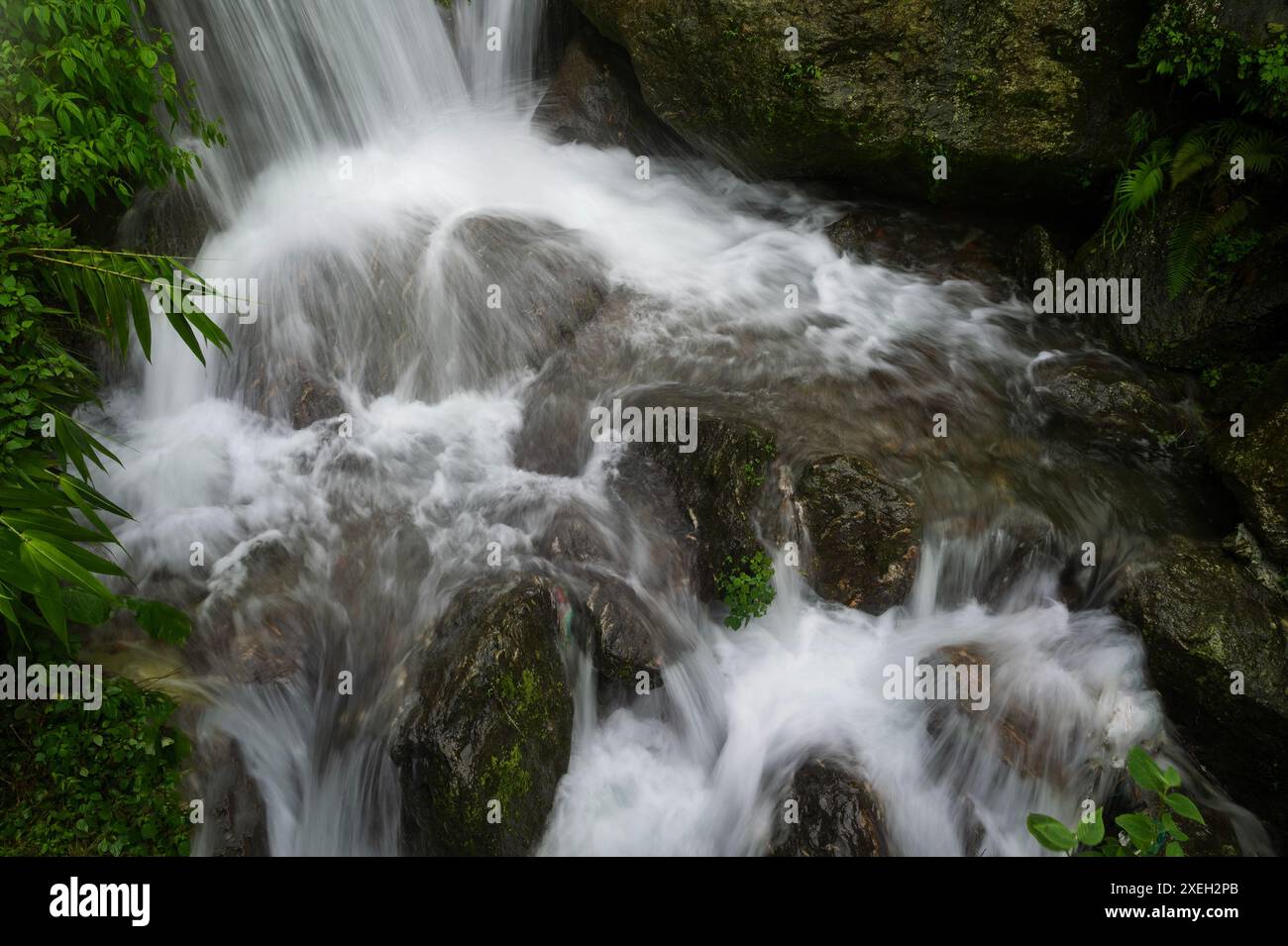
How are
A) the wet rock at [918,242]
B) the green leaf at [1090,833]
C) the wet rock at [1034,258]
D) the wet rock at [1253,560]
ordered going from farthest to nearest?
the wet rock at [918,242]
the wet rock at [1034,258]
the wet rock at [1253,560]
the green leaf at [1090,833]

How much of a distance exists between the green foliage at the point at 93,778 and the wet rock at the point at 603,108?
21.8 feet

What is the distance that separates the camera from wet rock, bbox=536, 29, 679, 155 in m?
9.27

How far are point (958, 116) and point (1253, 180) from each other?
2229mm

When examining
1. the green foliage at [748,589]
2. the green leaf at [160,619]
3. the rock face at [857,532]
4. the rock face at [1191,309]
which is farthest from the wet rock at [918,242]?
the green leaf at [160,619]

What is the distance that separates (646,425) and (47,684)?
Result: 13.2 feet

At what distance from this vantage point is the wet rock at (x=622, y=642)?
5.75 metres

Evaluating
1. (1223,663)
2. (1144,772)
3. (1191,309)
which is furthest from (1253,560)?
(1144,772)

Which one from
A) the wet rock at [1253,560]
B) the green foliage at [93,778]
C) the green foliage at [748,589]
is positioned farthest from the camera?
the green foliage at [748,589]

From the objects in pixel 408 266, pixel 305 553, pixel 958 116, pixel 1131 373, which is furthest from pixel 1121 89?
pixel 305 553

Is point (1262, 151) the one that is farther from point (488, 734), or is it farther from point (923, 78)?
point (488, 734)

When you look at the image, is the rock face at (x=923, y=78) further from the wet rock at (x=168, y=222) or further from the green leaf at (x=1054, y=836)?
the green leaf at (x=1054, y=836)


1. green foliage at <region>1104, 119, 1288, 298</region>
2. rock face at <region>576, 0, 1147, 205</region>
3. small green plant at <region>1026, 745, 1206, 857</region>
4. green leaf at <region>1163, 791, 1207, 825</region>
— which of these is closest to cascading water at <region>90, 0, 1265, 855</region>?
rock face at <region>576, 0, 1147, 205</region>

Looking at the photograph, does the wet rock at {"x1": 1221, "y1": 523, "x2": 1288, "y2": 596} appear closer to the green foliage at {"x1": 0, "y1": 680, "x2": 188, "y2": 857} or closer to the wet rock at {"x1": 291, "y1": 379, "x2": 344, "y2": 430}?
the wet rock at {"x1": 291, "y1": 379, "x2": 344, "y2": 430}
